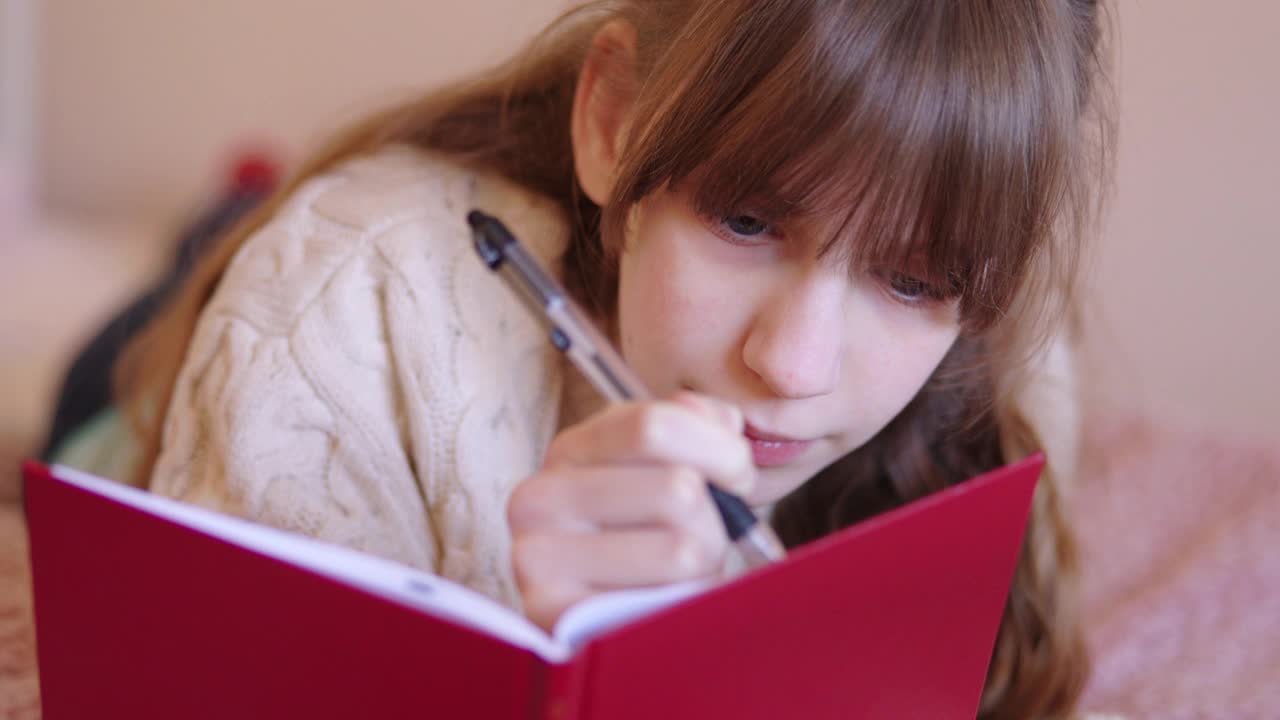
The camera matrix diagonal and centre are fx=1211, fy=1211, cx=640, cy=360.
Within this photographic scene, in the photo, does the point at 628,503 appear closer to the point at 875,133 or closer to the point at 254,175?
the point at 875,133

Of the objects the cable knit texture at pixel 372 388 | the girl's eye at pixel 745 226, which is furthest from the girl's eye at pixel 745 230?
the cable knit texture at pixel 372 388

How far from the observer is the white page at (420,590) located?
354mm

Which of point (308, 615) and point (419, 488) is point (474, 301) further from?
point (308, 615)

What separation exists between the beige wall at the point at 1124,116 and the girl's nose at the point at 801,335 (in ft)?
2.34

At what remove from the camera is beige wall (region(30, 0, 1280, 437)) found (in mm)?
1538

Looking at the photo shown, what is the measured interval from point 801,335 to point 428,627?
0.24 meters

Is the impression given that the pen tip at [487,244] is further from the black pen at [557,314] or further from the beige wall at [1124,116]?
the beige wall at [1124,116]

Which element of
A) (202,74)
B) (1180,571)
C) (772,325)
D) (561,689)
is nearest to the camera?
(561,689)

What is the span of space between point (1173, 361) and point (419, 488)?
1294 millimetres

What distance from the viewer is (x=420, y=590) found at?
0.37m

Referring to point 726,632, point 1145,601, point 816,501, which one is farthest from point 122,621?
point 1145,601

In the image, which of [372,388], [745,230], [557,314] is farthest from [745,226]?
[372,388]

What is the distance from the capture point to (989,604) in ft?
1.70

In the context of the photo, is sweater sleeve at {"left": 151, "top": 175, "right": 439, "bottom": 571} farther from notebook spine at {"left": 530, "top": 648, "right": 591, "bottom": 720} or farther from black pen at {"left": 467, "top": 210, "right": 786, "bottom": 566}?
notebook spine at {"left": 530, "top": 648, "right": 591, "bottom": 720}
